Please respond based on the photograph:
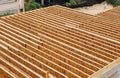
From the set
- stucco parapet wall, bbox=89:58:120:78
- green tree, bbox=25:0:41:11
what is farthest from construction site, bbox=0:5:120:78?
green tree, bbox=25:0:41:11

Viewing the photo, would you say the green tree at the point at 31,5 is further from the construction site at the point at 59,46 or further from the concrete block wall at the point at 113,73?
the concrete block wall at the point at 113,73

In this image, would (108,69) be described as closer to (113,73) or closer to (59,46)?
(113,73)

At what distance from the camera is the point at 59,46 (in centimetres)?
844

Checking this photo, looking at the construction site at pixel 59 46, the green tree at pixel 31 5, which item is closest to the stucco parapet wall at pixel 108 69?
the construction site at pixel 59 46

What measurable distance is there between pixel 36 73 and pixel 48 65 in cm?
77

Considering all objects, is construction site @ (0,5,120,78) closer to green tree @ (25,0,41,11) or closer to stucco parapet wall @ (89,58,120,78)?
stucco parapet wall @ (89,58,120,78)

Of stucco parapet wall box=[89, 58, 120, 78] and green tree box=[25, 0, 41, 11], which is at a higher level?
stucco parapet wall box=[89, 58, 120, 78]

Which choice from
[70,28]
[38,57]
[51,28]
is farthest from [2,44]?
[70,28]

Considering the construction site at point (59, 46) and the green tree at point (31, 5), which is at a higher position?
the construction site at point (59, 46)

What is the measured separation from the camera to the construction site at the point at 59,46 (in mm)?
6820

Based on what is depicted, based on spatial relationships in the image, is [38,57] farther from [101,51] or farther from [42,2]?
[42,2]

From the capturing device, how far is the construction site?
22.4 ft

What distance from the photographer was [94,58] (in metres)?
7.65

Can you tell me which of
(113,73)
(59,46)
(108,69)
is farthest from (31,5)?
(108,69)
